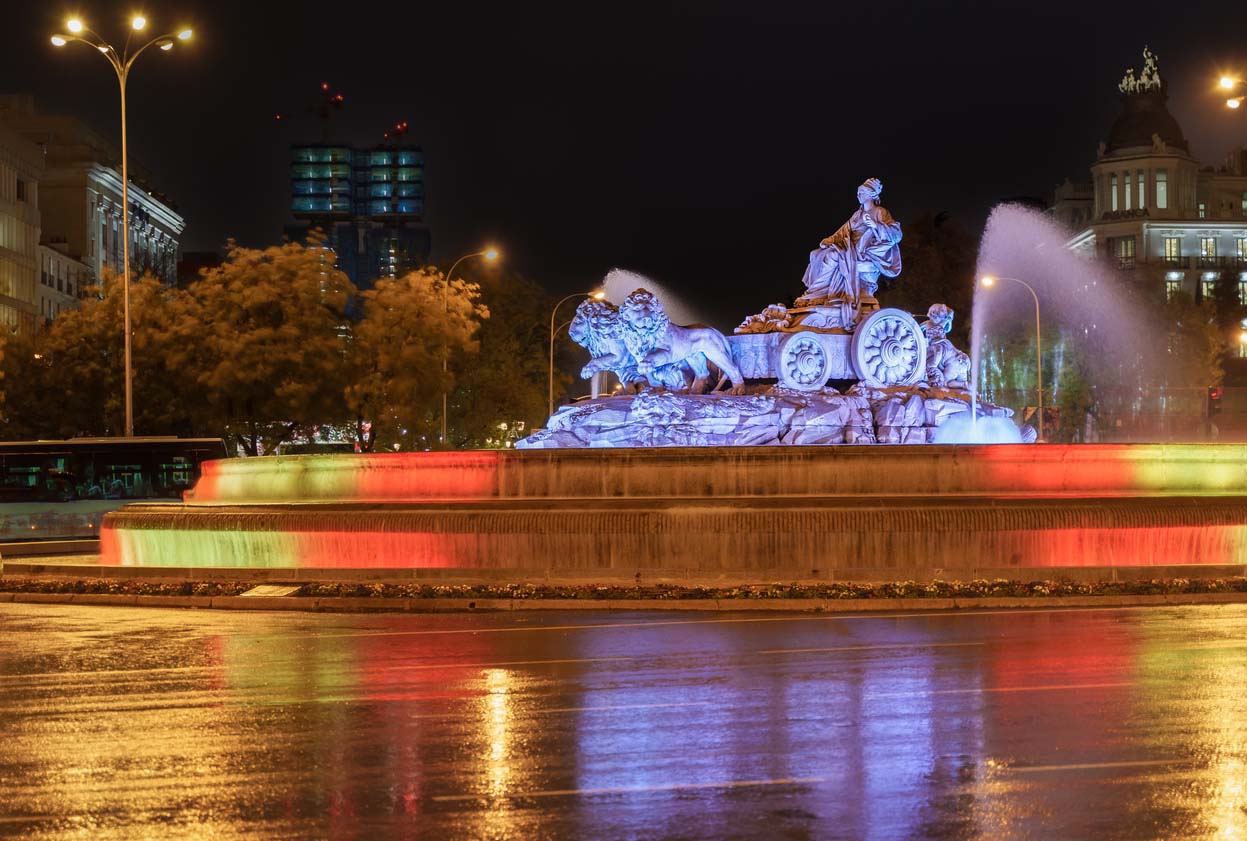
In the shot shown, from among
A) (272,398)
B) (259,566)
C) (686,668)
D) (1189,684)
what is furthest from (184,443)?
(1189,684)

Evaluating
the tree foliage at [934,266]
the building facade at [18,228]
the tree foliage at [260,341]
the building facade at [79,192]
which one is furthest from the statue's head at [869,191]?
the building facade at [79,192]

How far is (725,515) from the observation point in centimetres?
2253

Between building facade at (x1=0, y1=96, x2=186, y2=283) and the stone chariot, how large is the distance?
70543 millimetres

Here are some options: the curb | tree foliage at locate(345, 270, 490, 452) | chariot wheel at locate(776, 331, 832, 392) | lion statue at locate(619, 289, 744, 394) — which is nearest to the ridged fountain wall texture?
the curb

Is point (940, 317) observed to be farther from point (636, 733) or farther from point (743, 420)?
point (636, 733)

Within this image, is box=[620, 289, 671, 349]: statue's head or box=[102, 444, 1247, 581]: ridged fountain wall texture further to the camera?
box=[620, 289, 671, 349]: statue's head

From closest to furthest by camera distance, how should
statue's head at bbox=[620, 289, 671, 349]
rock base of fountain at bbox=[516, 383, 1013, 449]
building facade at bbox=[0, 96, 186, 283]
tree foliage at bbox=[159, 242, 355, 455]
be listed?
rock base of fountain at bbox=[516, 383, 1013, 449] → statue's head at bbox=[620, 289, 671, 349] → tree foliage at bbox=[159, 242, 355, 455] → building facade at bbox=[0, 96, 186, 283]

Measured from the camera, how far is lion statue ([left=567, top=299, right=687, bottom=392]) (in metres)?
29.4

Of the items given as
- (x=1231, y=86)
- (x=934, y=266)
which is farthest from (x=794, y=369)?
(x=934, y=266)

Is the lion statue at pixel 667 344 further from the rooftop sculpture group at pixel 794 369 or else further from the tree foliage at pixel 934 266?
the tree foliage at pixel 934 266

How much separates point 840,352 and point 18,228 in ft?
214

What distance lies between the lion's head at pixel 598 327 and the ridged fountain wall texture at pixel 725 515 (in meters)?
4.07

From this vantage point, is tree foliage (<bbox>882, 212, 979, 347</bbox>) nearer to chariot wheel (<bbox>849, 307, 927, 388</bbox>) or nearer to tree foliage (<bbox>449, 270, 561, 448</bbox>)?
tree foliage (<bbox>449, 270, 561, 448</bbox>)

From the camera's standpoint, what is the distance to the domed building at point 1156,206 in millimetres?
124188
